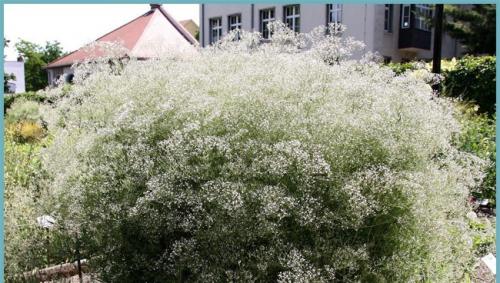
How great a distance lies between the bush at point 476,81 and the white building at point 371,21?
33.5 ft

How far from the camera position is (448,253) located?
4230 millimetres

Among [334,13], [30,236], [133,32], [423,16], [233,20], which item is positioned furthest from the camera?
[133,32]

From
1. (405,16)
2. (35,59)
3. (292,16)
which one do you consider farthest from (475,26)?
(35,59)

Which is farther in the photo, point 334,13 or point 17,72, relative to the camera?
point 17,72

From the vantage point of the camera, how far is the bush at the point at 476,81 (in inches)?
467

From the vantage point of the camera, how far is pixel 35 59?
5838cm

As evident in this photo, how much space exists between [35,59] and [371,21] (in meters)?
45.2

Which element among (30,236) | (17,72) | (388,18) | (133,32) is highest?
(388,18)

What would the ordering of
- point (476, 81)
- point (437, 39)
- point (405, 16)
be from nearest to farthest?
point (437, 39) → point (476, 81) → point (405, 16)

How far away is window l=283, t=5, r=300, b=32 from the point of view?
24.6 meters

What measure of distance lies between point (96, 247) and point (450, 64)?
35.3 feet

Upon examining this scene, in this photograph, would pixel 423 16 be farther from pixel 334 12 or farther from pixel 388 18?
pixel 334 12

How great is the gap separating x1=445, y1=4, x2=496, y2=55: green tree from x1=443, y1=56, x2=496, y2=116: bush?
1110cm

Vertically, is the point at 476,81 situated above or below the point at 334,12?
below
